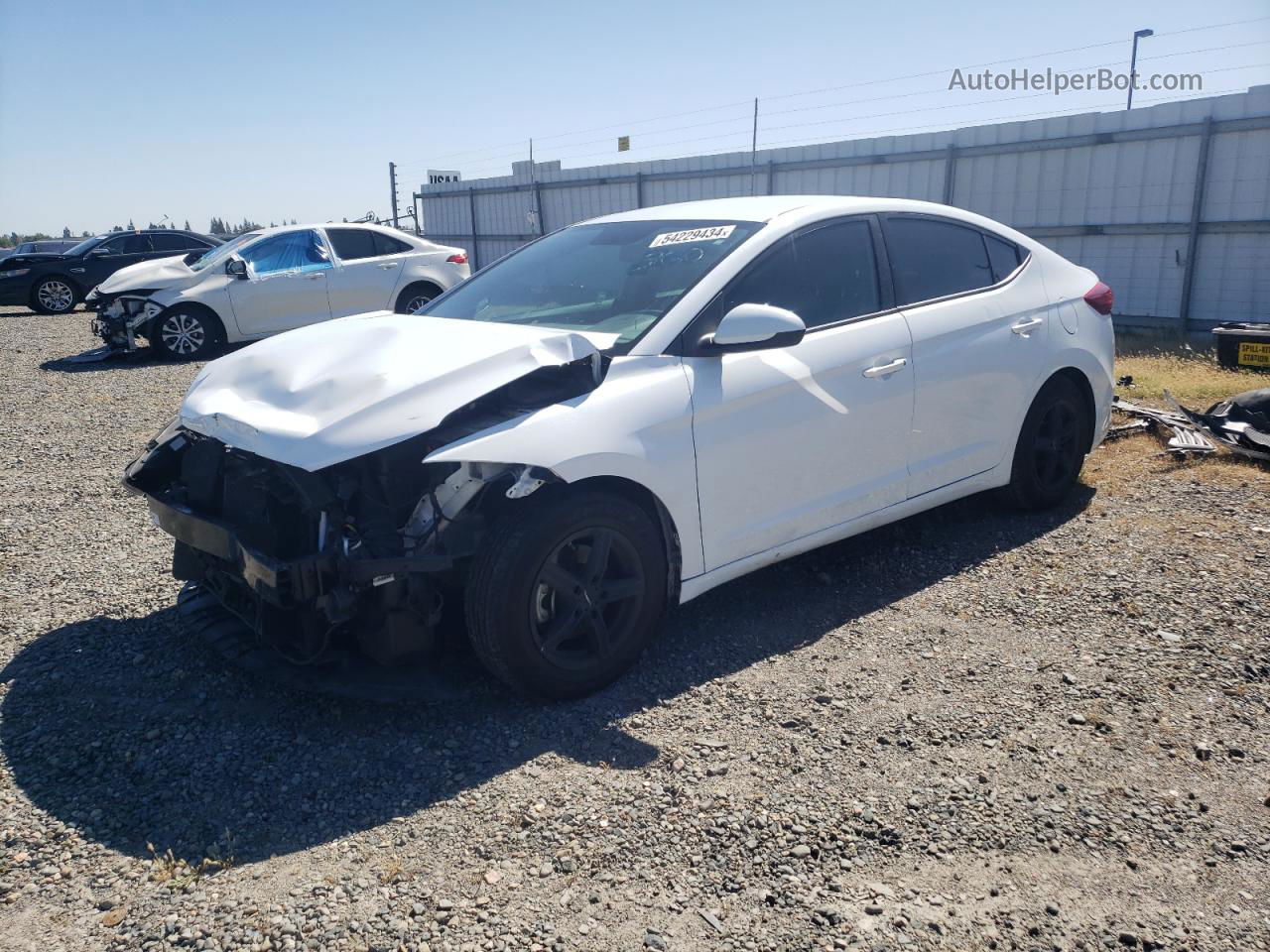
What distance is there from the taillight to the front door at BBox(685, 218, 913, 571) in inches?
62.9

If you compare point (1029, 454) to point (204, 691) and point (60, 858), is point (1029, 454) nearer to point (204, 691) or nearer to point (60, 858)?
point (204, 691)

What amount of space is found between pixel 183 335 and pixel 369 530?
9903mm

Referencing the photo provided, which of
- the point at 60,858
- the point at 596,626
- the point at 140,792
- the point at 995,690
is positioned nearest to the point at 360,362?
the point at 596,626

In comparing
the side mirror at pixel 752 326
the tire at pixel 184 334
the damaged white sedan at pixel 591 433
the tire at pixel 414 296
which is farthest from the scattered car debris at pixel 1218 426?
the tire at pixel 184 334

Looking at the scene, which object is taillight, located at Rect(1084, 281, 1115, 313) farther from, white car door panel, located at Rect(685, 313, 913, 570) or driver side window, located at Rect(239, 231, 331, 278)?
driver side window, located at Rect(239, 231, 331, 278)

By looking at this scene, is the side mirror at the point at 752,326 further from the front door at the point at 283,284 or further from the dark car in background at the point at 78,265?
the dark car in background at the point at 78,265

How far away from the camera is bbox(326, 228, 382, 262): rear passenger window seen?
12.3 metres

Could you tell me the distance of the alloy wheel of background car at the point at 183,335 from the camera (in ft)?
38.3

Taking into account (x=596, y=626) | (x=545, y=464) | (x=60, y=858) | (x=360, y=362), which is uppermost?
(x=360, y=362)

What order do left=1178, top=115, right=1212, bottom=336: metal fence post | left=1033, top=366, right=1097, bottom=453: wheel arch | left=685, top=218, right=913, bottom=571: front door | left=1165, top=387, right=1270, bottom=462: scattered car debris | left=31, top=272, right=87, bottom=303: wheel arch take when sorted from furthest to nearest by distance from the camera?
left=31, top=272, right=87, bottom=303: wheel arch → left=1178, top=115, right=1212, bottom=336: metal fence post → left=1165, top=387, right=1270, bottom=462: scattered car debris → left=1033, top=366, right=1097, bottom=453: wheel arch → left=685, top=218, right=913, bottom=571: front door

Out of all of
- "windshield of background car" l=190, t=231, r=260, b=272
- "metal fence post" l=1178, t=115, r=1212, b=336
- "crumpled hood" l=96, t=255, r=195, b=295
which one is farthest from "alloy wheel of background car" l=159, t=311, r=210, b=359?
"metal fence post" l=1178, t=115, r=1212, b=336

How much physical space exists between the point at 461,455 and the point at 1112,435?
5.43m

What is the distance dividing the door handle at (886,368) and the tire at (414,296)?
30.7ft

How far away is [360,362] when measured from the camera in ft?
11.5
